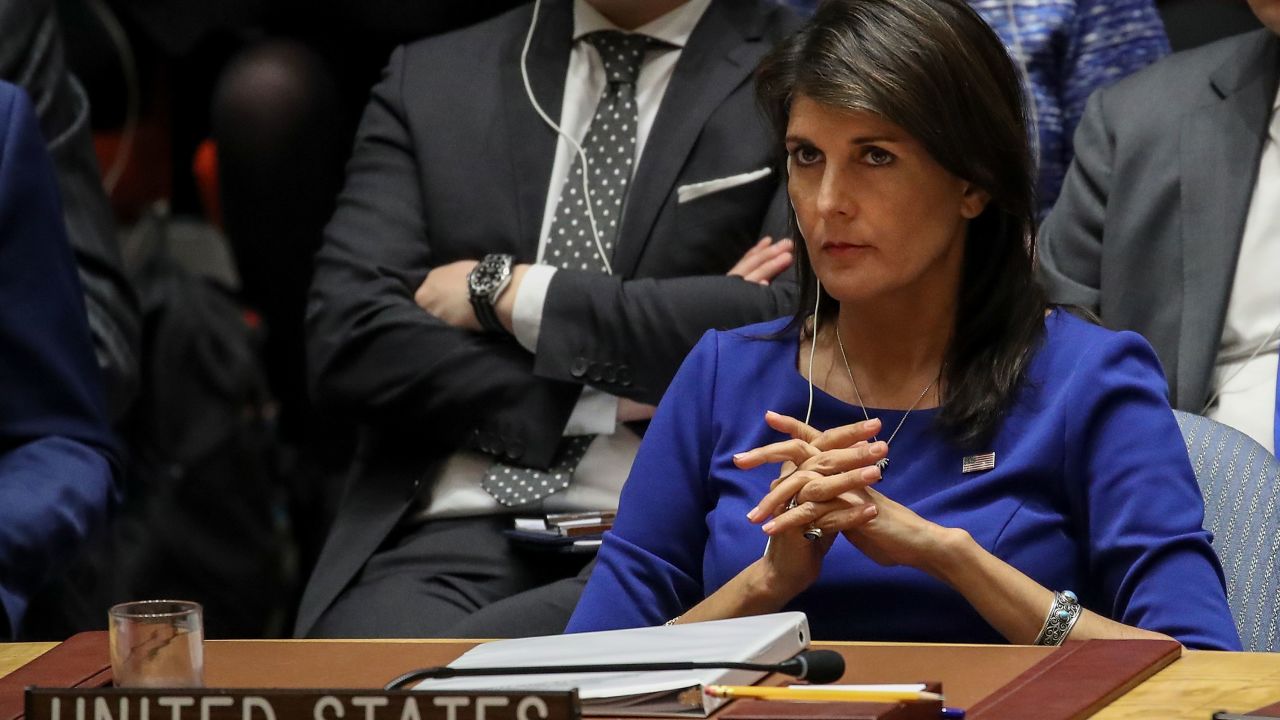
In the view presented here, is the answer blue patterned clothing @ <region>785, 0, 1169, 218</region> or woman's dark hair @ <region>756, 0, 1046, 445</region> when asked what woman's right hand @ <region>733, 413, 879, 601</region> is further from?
blue patterned clothing @ <region>785, 0, 1169, 218</region>

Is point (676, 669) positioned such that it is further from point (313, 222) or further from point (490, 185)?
point (313, 222)

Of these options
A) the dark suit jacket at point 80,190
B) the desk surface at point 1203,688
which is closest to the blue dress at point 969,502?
the desk surface at point 1203,688

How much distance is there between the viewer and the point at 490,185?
2709mm

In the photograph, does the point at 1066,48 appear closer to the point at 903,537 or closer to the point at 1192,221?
the point at 1192,221

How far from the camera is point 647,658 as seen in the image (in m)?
1.38

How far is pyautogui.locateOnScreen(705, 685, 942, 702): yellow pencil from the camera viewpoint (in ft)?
3.92

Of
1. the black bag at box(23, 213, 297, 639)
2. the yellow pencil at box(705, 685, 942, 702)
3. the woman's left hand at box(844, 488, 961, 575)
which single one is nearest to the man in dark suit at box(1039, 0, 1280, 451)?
the woman's left hand at box(844, 488, 961, 575)

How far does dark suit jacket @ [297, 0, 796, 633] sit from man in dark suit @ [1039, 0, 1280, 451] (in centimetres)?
47

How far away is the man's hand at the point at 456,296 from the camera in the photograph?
2580mm

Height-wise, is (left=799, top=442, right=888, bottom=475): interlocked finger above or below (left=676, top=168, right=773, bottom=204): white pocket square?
above

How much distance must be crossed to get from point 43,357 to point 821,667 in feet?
4.55

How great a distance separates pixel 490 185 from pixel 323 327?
0.32 metres

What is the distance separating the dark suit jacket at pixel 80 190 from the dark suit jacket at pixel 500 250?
283mm

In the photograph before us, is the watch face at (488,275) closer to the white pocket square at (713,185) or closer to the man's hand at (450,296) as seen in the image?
the man's hand at (450,296)
